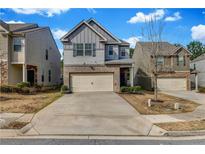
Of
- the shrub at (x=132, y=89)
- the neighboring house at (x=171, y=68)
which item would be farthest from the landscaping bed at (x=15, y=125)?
the neighboring house at (x=171, y=68)

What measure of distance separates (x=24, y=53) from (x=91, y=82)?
21.2ft

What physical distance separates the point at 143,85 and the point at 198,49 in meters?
36.9

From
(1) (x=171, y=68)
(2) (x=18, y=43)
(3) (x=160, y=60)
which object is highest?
(2) (x=18, y=43)

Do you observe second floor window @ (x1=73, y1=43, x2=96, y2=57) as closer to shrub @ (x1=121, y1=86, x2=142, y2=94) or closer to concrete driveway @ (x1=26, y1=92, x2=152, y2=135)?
shrub @ (x1=121, y1=86, x2=142, y2=94)

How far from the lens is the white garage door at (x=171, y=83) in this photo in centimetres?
2786

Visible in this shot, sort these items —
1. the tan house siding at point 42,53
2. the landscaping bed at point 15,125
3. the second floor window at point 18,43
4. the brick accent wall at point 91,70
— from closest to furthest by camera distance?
the landscaping bed at point 15,125 < the second floor window at point 18,43 < the brick accent wall at point 91,70 < the tan house siding at point 42,53

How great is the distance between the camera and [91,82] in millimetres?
22031

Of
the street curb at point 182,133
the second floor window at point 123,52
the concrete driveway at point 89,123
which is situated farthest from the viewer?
the second floor window at point 123,52

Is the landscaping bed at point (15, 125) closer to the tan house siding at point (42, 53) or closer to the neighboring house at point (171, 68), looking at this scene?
the tan house siding at point (42, 53)

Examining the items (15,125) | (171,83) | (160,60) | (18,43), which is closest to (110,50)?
(160,60)

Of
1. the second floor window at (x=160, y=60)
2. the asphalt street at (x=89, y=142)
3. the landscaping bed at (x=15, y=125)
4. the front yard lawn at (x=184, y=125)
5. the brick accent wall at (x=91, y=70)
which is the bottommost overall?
the asphalt street at (x=89, y=142)

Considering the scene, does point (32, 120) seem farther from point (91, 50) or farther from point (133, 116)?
→ point (91, 50)

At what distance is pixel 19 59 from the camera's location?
2139 centimetres

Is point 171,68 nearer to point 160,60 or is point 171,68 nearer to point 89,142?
point 160,60
